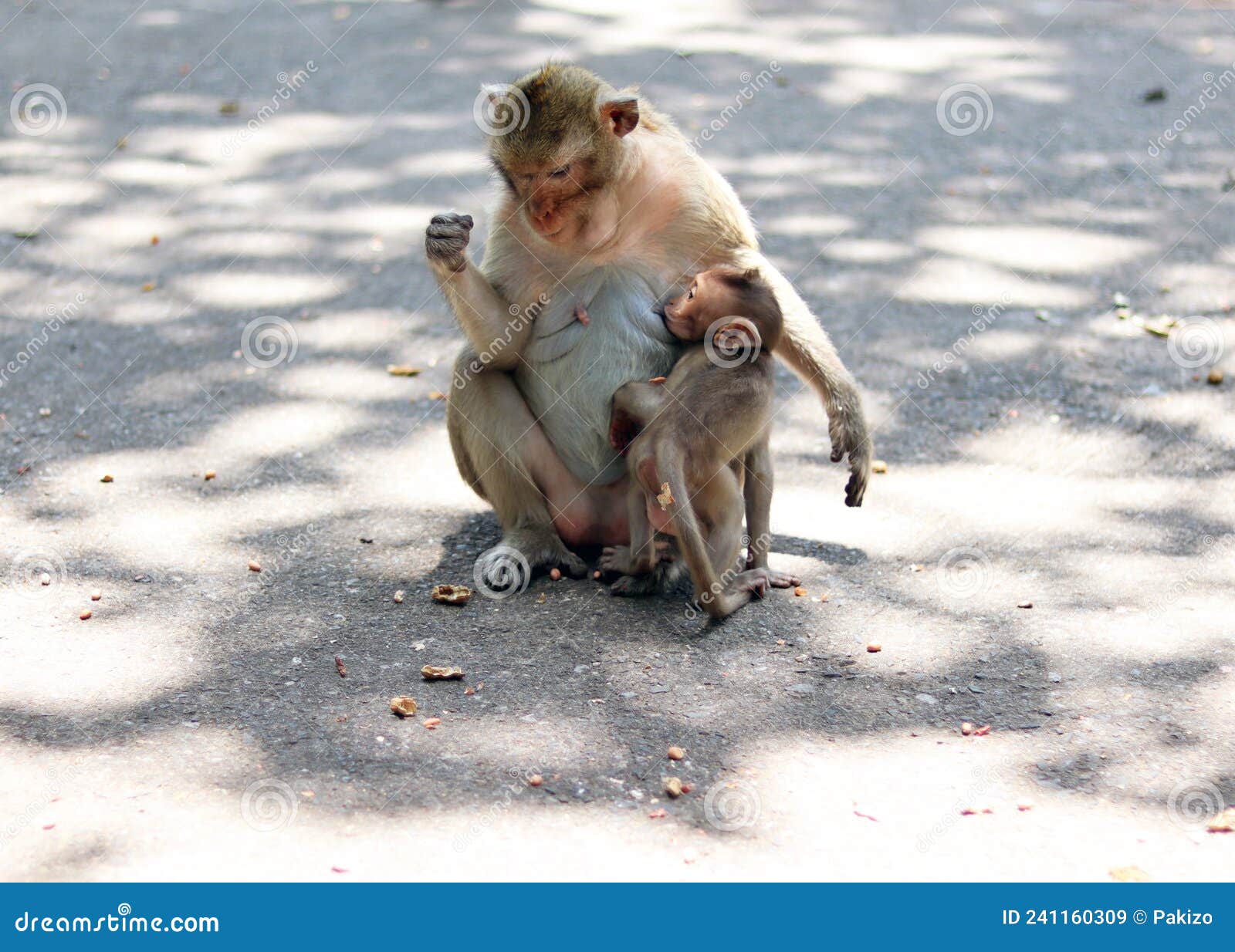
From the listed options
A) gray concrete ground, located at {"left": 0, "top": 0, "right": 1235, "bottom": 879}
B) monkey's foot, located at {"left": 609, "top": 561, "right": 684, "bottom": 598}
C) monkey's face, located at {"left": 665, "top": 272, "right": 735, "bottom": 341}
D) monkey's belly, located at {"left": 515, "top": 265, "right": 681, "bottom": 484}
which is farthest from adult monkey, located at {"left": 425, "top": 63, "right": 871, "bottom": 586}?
gray concrete ground, located at {"left": 0, "top": 0, "right": 1235, "bottom": 879}

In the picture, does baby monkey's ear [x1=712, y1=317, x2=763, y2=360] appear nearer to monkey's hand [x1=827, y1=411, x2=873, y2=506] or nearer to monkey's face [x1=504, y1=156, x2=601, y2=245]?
monkey's hand [x1=827, y1=411, x2=873, y2=506]

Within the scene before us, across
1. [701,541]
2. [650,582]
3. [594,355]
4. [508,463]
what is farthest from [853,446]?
[508,463]

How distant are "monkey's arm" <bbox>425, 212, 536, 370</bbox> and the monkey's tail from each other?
2.80 feet

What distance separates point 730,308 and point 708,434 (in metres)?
0.49

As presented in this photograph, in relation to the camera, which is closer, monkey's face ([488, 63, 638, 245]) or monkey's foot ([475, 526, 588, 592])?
monkey's face ([488, 63, 638, 245])

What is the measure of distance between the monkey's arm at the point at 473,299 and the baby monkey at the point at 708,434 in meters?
0.49

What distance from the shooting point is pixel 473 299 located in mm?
5094

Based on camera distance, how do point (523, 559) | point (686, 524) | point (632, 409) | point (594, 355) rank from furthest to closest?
→ point (523, 559) → point (594, 355) → point (632, 409) → point (686, 524)

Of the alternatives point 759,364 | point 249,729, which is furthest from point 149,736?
point 759,364

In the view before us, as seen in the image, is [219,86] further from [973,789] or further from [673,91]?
[973,789]

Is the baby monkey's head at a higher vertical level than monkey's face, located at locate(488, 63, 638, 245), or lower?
lower

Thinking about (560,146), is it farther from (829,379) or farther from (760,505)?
(760,505)

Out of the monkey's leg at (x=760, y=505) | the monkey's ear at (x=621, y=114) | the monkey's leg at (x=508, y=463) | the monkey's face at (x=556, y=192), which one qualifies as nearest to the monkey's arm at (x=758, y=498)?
the monkey's leg at (x=760, y=505)

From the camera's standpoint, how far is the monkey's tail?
473cm
